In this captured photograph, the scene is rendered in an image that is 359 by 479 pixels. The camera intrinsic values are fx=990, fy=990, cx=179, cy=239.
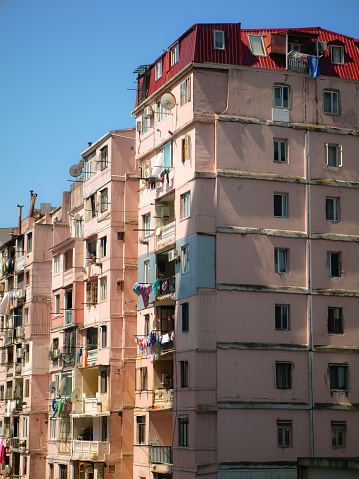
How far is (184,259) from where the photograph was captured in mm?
63375

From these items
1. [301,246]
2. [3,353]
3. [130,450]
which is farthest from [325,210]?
[3,353]

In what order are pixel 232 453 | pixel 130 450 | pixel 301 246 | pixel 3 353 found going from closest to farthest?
pixel 232 453
pixel 301 246
pixel 130 450
pixel 3 353

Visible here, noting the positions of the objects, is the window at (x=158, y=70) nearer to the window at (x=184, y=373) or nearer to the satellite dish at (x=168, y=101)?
the satellite dish at (x=168, y=101)

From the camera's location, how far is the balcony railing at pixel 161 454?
63591 millimetres

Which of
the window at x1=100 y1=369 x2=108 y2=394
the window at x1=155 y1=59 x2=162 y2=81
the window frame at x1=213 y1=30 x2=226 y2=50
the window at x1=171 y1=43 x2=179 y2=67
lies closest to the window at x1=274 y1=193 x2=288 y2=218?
the window frame at x1=213 y1=30 x2=226 y2=50

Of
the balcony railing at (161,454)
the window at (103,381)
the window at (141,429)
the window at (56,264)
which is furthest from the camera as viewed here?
the window at (56,264)

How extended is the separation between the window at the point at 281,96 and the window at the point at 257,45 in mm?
2662

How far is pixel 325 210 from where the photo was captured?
65.1 m

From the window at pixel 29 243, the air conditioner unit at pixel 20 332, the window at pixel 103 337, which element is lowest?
the window at pixel 103 337

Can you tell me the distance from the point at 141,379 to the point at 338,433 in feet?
48.1

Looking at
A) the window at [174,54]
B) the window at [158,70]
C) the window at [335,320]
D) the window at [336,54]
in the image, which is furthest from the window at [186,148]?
the window at [335,320]

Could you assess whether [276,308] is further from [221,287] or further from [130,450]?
[130,450]

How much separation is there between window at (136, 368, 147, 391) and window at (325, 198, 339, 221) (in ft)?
54.7

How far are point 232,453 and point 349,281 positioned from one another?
13781 millimetres
